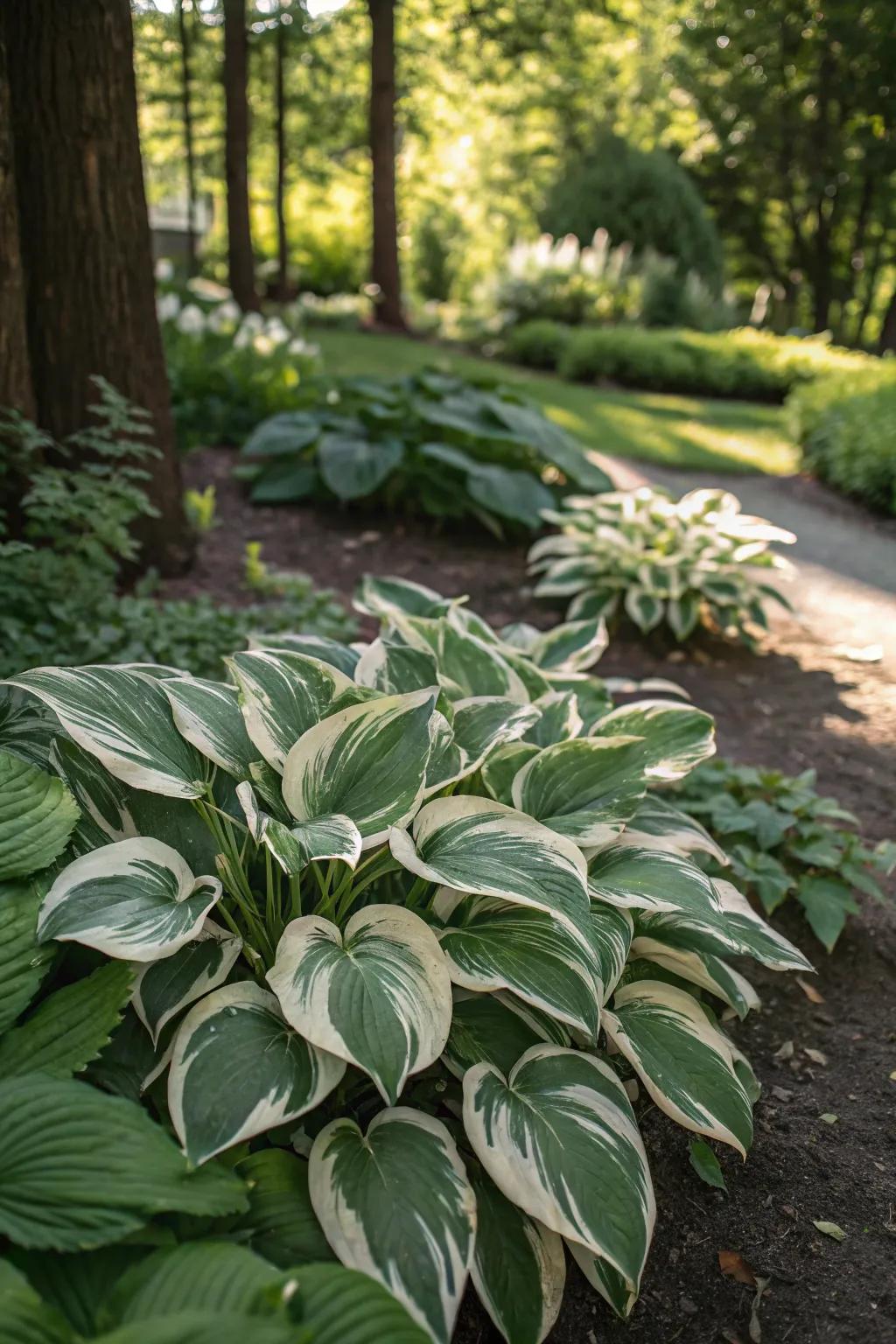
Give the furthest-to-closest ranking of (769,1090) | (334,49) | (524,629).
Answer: (334,49) < (524,629) < (769,1090)

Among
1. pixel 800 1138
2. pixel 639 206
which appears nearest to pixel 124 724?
pixel 800 1138

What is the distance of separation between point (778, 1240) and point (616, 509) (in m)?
A: 3.57

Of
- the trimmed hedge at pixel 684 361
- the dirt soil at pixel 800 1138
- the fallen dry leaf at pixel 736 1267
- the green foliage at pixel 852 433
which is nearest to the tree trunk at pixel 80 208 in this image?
the dirt soil at pixel 800 1138

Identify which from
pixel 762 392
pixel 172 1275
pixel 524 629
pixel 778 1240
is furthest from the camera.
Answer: pixel 762 392

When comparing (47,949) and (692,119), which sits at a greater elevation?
(692,119)

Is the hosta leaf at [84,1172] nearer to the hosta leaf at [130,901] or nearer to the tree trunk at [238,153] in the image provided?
the hosta leaf at [130,901]

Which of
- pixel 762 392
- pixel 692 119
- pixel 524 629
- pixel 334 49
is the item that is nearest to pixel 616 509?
pixel 524 629

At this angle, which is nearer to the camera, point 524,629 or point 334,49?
point 524,629

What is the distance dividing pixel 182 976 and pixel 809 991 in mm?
1476

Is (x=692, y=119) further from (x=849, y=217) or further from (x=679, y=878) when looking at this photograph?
(x=679, y=878)

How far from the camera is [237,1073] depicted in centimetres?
140

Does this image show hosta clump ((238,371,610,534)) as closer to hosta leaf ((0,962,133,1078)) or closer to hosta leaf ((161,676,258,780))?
hosta leaf ((161,676,258,780))

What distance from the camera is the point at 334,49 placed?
15234mm

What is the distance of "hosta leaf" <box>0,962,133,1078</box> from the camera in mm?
1383
